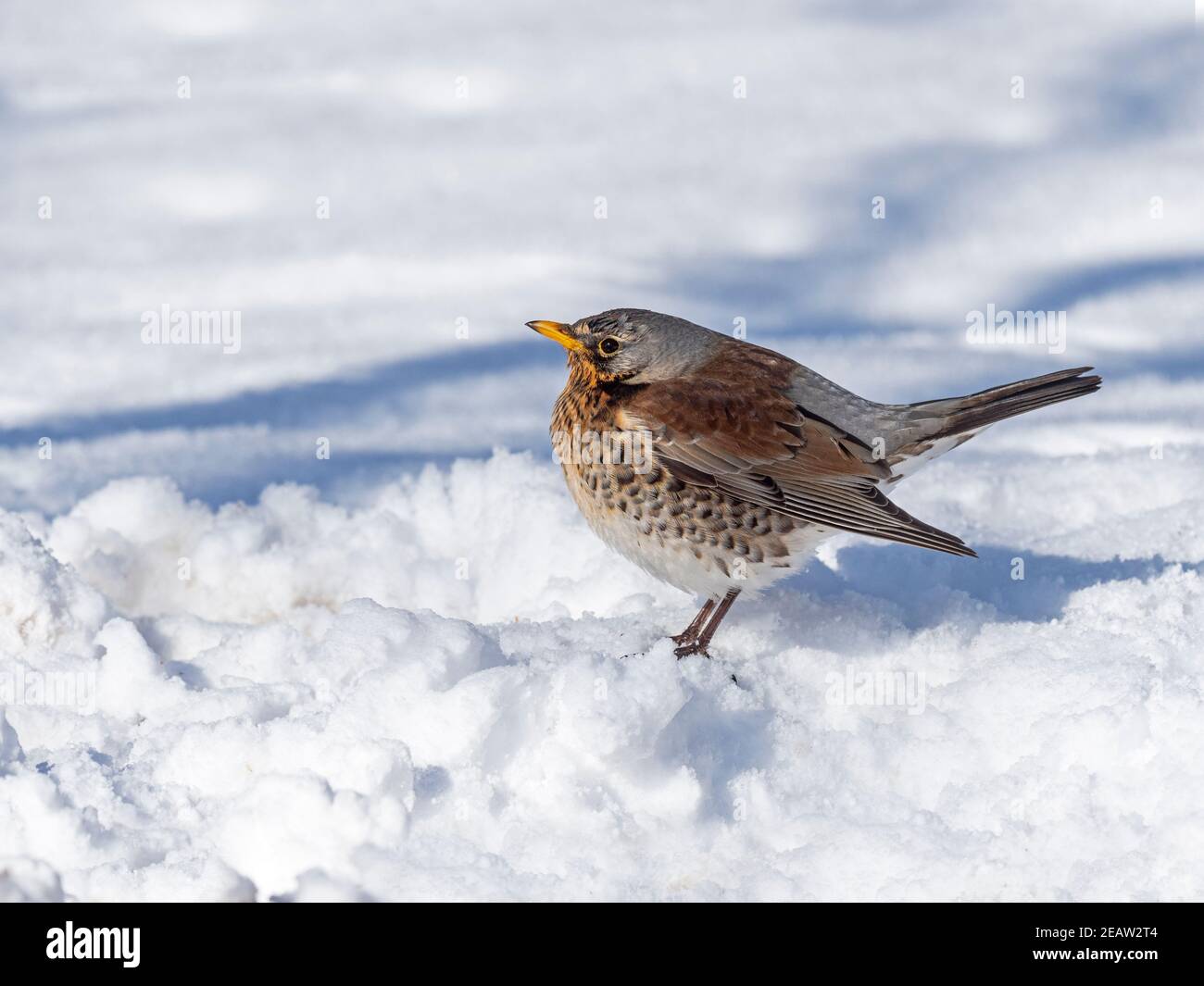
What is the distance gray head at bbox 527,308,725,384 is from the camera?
6.76 meters

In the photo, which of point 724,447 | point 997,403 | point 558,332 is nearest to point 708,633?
point 724,447

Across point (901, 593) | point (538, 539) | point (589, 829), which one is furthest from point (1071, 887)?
point (538, 539)

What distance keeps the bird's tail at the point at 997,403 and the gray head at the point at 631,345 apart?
3.96ft

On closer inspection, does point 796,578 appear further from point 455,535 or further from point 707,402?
point 455,535

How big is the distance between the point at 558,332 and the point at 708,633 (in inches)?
63.5

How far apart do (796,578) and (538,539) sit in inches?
62.8

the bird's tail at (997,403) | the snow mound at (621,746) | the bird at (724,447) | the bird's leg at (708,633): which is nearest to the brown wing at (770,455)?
the bird at (724,447)

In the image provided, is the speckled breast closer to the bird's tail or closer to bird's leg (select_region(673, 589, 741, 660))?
bird's leg (select_region(673, 589, 741, 660))

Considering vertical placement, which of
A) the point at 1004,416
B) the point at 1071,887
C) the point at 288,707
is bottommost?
the point at 1071,887

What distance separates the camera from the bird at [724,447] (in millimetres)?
6422

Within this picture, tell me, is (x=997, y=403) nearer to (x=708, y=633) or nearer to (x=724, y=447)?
(x=724, y=447)

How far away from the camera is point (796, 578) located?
742 centimetres

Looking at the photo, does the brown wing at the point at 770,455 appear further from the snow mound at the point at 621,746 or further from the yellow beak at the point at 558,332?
the snow mound at the point at 621,746

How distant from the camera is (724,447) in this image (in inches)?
257
